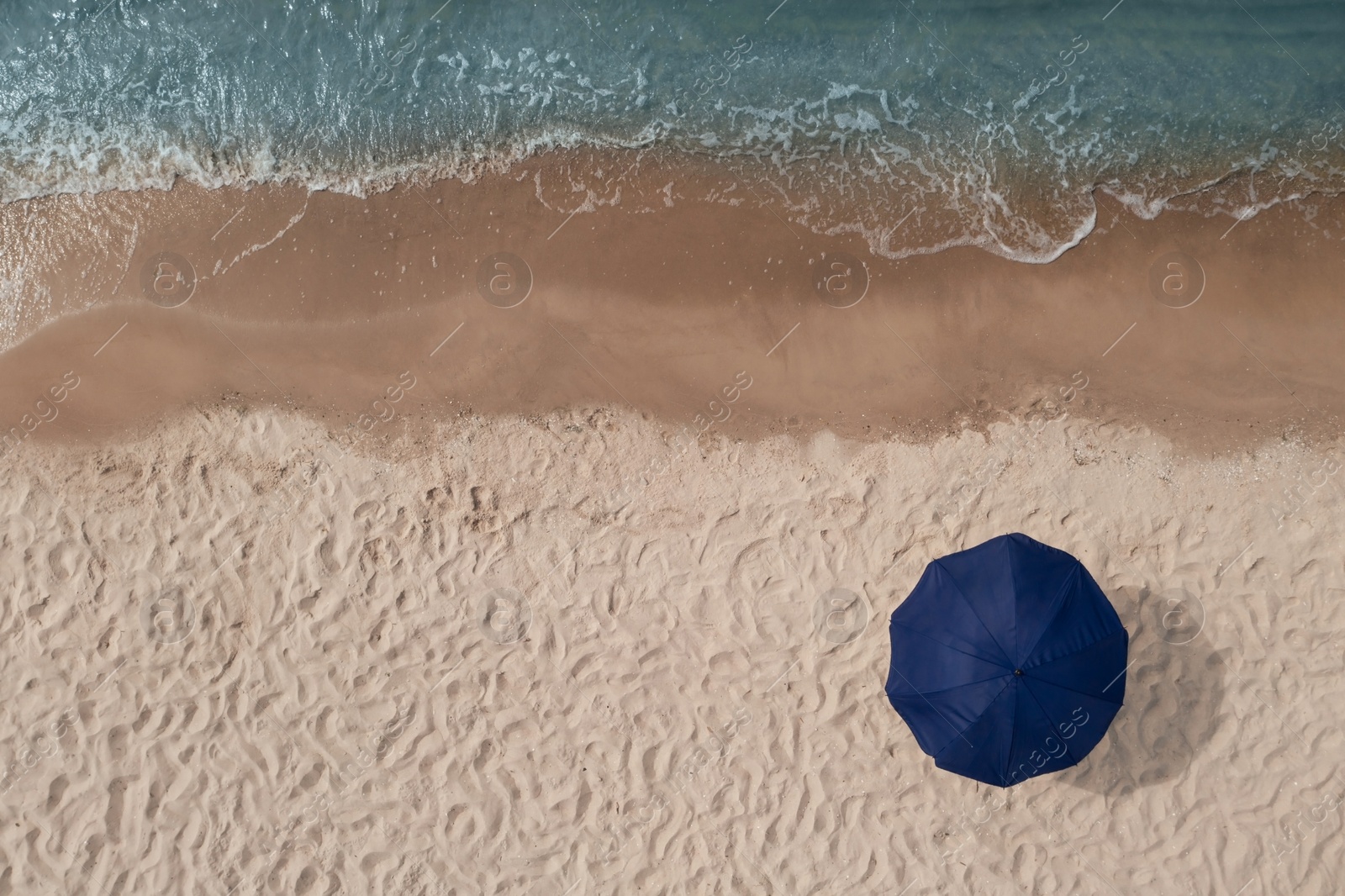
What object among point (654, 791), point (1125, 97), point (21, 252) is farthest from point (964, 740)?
point (21, 252)

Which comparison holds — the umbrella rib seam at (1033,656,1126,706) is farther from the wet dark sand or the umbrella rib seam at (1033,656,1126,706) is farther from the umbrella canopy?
the wet dark sand

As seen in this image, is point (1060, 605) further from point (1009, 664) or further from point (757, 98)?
point (757, 98)

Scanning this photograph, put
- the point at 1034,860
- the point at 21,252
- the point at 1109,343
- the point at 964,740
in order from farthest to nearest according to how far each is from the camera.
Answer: the point at 21,252, the point at 1109,343, the point at 1034,860, the point at 964,740

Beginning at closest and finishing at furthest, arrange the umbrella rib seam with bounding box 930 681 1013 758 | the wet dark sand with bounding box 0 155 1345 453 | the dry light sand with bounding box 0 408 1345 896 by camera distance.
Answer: the umbrella rib seam with bounding box 930 681 1013 758 < the dry light sand with bounding box 0 408 1345 896 < the wet dark sand with bounding box 0 155 1345 453

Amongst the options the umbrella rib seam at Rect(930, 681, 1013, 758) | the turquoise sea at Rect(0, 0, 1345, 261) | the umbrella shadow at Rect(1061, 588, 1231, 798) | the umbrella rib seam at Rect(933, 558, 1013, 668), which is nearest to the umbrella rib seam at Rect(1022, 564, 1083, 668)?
the umbrella rib seam at Rect(933, 558, 1013, 668)

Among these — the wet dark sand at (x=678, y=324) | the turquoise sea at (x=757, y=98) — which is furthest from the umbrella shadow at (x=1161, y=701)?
the turquoise sea at (x=757, y=98)

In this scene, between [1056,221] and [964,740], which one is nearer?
[964,740]

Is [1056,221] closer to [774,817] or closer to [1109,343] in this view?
[1109,343]
